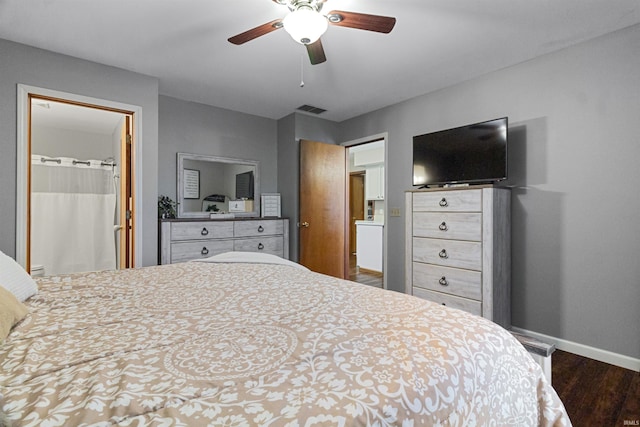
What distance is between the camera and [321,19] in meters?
1.68

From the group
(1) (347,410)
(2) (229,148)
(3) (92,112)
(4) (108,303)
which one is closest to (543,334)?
(1) (347,410)

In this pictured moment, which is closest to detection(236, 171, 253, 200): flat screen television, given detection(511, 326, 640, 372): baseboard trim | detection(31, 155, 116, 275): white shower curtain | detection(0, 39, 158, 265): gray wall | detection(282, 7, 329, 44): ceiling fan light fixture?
detection(0, 39, 158, 265): gray wall

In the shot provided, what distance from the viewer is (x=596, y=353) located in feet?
7.91

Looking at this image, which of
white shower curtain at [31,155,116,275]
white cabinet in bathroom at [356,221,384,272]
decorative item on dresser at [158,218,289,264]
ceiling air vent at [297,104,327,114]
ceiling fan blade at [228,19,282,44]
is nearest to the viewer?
ceiling fan blade at [228,19,282,44]

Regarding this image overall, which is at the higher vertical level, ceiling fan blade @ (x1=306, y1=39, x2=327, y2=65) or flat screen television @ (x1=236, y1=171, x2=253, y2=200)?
ceiling fan blade @ (x1=306, y1=39, x2=327, y2=65)

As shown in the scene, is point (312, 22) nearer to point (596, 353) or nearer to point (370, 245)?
point (596, 353)

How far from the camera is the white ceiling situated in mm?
2078

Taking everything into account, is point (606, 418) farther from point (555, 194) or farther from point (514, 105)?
point (514, 105)

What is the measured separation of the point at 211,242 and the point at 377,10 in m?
2.72

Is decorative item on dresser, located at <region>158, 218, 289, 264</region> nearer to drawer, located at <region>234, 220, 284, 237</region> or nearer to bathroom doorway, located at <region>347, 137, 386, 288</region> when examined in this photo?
drawer, located at <region>234, 220, 284, 237</region>

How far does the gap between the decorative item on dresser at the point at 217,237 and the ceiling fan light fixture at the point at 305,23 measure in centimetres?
236

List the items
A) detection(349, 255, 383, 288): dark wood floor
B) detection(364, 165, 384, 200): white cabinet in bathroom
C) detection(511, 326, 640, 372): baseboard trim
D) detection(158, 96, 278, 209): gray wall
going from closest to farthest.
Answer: detection(511, 326, 640, 372): baseboard trim → detection(158, 96, 278, 209): gray wall → detection(349, 255, 383, 288): dark wood floor → detection(364, 165, 384, 200): white cabinet in bathroom

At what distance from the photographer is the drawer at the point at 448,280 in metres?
2.70

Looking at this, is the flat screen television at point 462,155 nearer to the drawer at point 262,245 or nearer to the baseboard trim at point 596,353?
the baseboard trim at point 596,353
